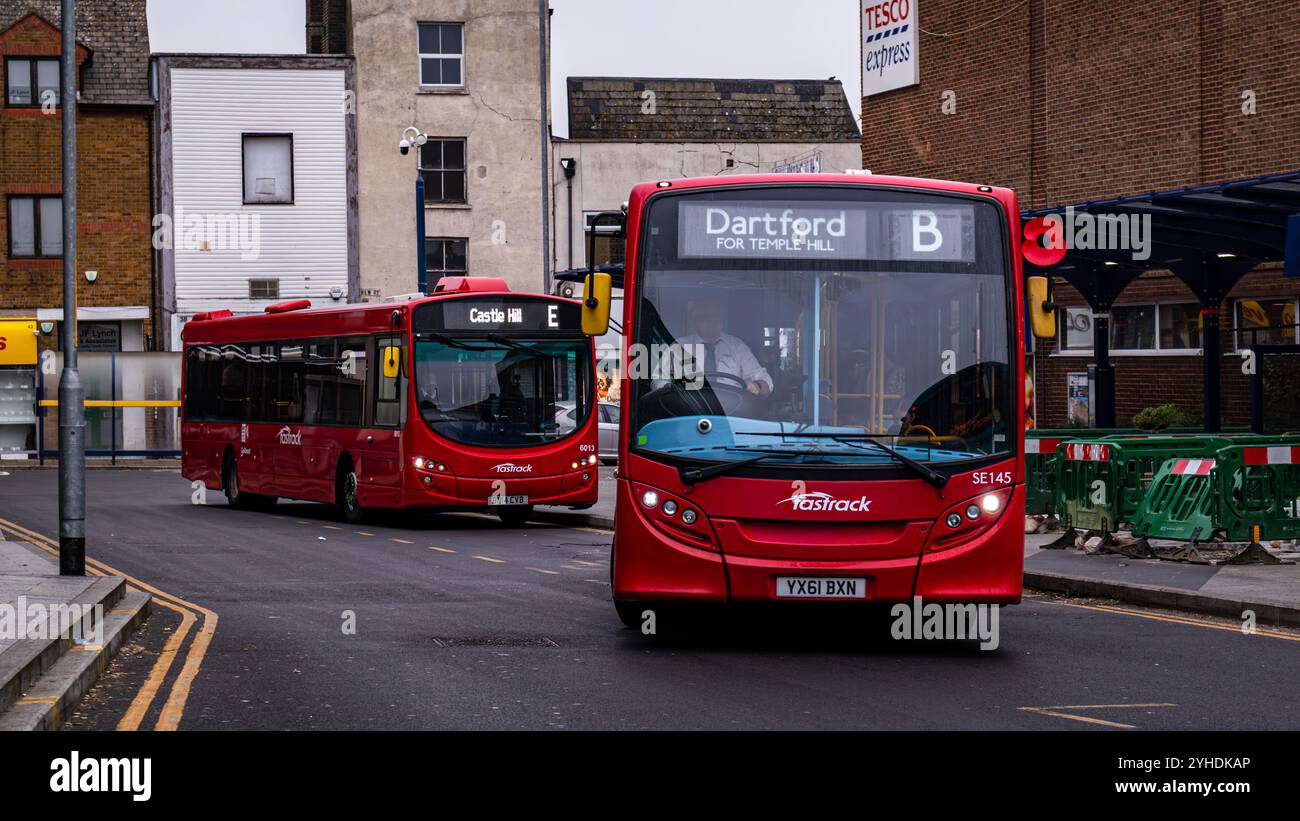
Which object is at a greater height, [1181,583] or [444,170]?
[444,170]

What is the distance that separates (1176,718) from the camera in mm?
8867

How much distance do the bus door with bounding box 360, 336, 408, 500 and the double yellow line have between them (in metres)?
5.91

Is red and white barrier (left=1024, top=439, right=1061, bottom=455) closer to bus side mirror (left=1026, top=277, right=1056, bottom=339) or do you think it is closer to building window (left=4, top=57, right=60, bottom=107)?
bus side mirror (left=1026, top=277, right=1056, bottom=339)

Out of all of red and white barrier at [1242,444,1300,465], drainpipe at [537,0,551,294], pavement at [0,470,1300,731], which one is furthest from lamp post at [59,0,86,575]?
drainpipe at [537,0,551,294]

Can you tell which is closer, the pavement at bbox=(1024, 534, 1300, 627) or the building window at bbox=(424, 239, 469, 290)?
the pavement at bbox=(1024, 534, 1300, 627)

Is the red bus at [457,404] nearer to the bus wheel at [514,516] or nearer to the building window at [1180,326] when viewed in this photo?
the bus wheel at [514,516]

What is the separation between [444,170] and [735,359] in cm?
3641

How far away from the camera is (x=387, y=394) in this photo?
75.3 feet

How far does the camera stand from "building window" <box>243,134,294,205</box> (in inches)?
1775

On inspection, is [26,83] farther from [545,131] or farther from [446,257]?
[545,131]

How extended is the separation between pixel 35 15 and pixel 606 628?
1441 inches

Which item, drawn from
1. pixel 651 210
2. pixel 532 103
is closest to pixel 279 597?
pixel 651 210

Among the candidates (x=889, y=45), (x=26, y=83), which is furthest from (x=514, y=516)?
(x=26, y=83)

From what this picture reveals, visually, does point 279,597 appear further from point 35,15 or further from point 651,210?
point 35,15
